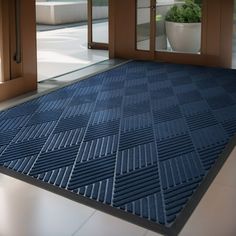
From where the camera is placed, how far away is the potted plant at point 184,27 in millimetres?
6533

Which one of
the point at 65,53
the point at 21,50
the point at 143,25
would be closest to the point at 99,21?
the point at 65,53

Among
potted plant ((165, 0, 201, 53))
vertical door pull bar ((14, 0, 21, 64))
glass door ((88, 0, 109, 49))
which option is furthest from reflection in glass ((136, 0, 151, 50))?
vertical door pull bar ((14, 0, 21, 64))

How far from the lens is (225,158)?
305 cm

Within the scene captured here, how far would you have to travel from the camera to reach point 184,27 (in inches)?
264

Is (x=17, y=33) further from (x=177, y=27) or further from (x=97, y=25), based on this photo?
(x=97, y=25)

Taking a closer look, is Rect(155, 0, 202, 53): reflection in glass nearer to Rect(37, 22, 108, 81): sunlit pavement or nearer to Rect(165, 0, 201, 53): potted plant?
Rect(165, 0, 201, 53): potted plant

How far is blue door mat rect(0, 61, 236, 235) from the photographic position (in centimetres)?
248

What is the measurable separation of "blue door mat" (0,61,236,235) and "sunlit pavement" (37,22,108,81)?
1075mm

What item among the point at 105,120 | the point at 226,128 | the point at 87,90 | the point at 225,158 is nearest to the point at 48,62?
the point at 87,90

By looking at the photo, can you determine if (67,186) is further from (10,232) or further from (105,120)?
(105,120)

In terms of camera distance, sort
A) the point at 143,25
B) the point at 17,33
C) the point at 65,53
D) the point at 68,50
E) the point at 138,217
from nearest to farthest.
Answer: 1. the point at 138,217
2. the point at 17,33
3. the point at 143,25
4. the point at 65,53
5. the point at 68,50

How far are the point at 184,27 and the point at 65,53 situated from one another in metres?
2.25

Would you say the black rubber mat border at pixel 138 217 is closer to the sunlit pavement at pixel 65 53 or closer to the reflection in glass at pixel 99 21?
the sunlit pavement at pixel 65 53

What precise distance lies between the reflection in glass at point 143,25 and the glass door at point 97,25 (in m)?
1.30
